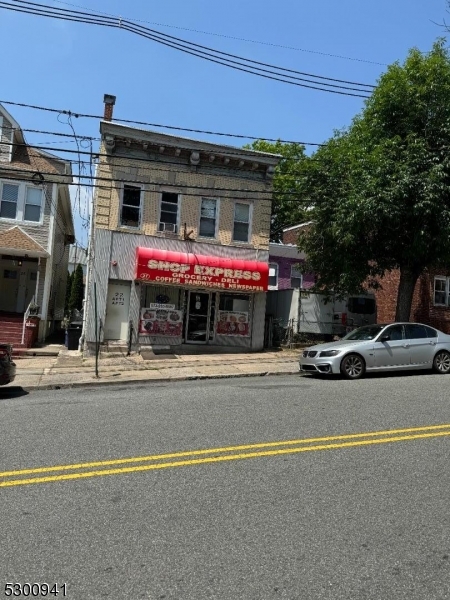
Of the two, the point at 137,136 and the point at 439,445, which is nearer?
the point at 439,445

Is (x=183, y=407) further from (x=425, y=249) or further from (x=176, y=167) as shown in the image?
(x=176, y=167)

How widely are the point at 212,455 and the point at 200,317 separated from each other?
540 inches

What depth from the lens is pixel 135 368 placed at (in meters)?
15.2

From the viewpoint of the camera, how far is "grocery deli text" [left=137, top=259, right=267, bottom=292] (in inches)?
695

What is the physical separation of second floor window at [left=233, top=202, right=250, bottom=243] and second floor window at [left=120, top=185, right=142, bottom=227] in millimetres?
3544

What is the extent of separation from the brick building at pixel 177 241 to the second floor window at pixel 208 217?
0.04m

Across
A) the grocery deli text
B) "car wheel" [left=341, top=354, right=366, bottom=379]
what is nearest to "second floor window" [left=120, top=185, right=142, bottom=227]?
the grocery deli text

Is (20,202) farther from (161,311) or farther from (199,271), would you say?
(199,271)

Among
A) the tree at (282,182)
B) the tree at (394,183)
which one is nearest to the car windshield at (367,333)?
the tree at (394,183)

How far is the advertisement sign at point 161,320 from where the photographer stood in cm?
1858

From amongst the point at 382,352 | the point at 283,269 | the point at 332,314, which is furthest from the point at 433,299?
the point at 382,352

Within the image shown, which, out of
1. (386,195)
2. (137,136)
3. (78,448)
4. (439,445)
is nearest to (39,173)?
(137,136)

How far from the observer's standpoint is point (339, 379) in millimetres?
12766

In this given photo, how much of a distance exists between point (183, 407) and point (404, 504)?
4592 millimetres
